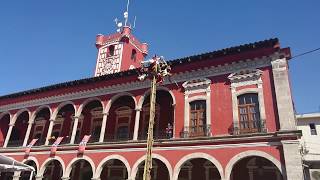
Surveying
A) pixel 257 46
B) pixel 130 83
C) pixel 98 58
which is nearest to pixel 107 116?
pixel 130 83

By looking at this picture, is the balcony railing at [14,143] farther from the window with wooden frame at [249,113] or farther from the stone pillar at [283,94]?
the stone pillar at [283,94]

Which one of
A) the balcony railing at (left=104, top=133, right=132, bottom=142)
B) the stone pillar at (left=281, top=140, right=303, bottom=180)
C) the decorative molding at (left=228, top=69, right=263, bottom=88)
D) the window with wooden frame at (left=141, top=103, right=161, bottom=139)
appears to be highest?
the decorative molding at (left=228, top=69, right=263, bottom=88)

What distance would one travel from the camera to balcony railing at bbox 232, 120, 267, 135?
15934 millimetres

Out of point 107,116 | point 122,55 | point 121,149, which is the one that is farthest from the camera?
point 122,55

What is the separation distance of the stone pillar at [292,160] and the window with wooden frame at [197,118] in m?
4.69

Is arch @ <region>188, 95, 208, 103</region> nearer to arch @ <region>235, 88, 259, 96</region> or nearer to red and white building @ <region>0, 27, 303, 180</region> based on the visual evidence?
red and white building @ <region>0, 27, 303, 180</region>

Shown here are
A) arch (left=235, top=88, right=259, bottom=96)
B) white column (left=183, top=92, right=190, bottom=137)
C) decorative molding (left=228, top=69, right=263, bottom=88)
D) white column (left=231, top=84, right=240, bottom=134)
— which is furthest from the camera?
white column (left=183, top=92, right=190, bottom=137)

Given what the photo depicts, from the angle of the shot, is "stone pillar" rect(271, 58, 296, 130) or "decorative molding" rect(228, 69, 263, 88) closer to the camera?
"stone pillar" rect(271, 58, 296, 130)

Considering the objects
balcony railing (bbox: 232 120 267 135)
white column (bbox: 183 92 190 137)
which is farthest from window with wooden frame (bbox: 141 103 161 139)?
balcony railing (bbox: 232 120 267 135)

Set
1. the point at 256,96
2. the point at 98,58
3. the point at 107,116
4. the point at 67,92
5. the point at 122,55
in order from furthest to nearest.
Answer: the point at 98,58 < the point at 122,55 < the point at 67,92 < the point at 107,116 < the point at 256,96

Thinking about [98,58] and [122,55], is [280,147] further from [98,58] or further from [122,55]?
[98,58]

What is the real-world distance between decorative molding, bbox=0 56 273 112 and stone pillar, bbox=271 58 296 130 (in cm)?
68

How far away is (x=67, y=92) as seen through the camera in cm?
2469

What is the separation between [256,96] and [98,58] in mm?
25892
